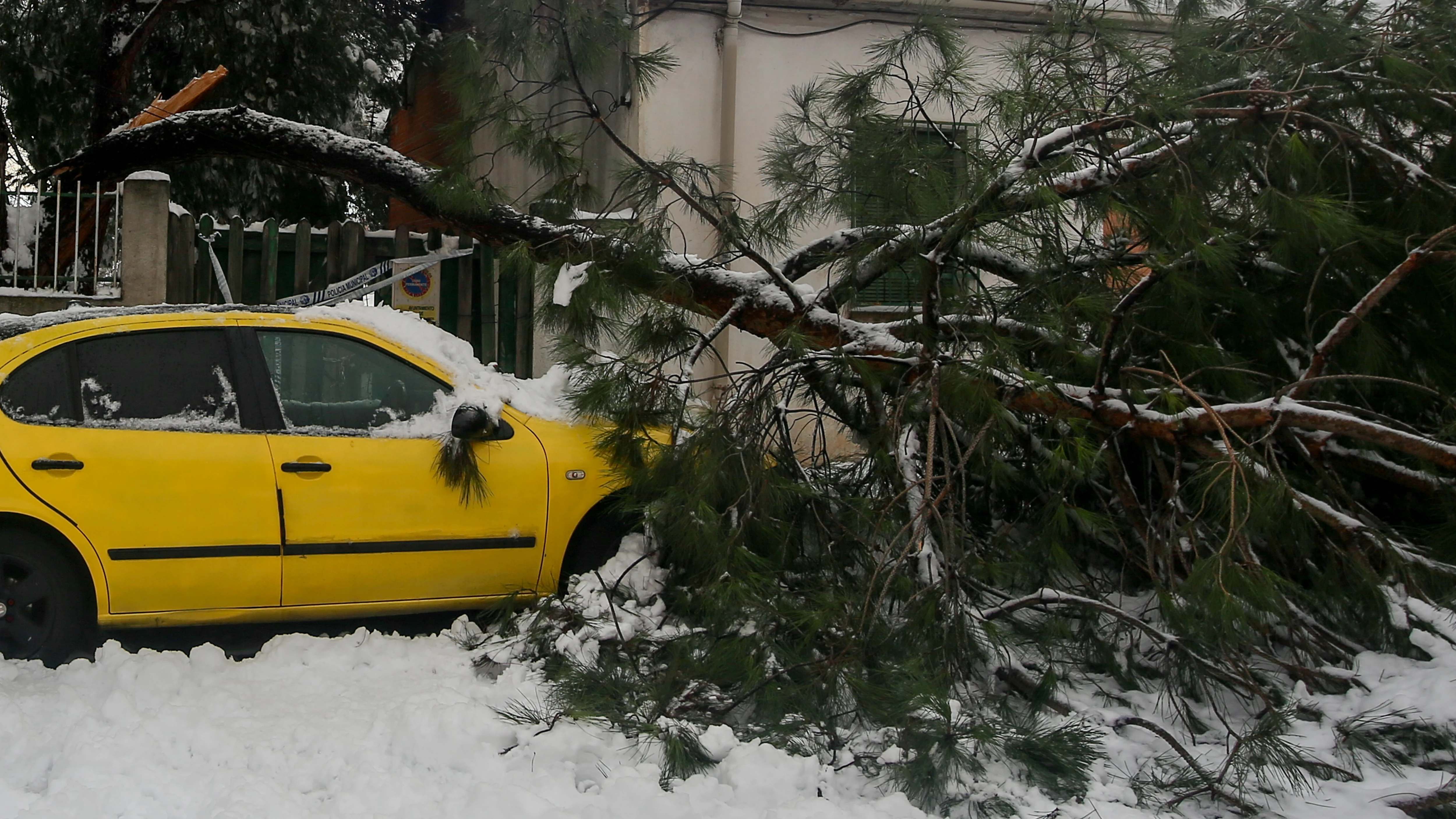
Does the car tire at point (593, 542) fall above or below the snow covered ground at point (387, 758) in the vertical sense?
above

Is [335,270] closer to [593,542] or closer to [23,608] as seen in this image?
[593,542]

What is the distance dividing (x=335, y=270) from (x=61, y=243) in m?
1.76

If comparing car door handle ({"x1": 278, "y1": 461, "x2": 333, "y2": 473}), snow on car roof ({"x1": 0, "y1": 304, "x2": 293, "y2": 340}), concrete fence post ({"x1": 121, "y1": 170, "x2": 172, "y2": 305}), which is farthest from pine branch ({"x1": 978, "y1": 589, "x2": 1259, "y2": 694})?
concrete fence post ({"x1": 121, "y1": 170, "x2": 172, "y2": 305})

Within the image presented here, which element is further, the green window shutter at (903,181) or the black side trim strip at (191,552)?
the green window shutter at (903,181)

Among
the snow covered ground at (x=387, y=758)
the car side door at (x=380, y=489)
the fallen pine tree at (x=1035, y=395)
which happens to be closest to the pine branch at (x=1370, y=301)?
the fallen pine tree at (x=1035, y=395)

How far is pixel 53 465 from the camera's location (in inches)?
163

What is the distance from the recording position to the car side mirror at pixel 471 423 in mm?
4613

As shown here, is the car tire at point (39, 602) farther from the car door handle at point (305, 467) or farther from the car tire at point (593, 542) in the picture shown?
the car tire at point (593, 542)

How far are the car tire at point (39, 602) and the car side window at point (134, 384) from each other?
0.50m

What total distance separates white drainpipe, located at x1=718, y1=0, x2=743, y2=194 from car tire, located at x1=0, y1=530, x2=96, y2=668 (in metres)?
5.63

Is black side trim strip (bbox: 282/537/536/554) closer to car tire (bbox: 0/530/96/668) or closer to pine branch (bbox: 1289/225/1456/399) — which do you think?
car tire (bbox: 0/530/96/668)

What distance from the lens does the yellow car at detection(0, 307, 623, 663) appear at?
13.7ft

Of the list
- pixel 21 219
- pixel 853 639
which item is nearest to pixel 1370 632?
pixel 853 639

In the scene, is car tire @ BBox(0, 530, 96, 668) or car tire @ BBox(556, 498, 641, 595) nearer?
car tire @ BBox(0, 530, 96, 668)
